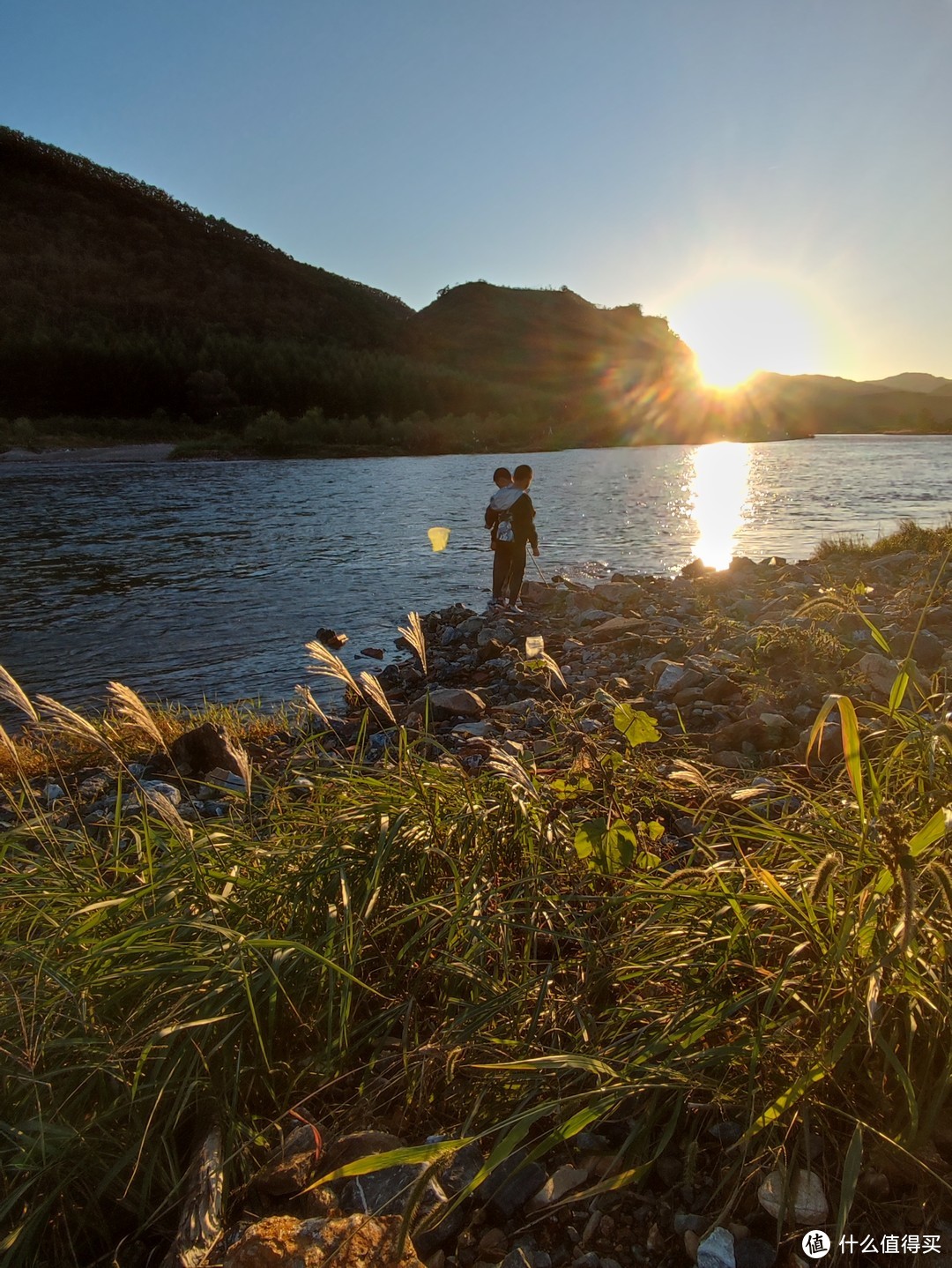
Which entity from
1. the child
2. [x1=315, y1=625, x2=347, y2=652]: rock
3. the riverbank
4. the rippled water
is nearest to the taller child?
the child

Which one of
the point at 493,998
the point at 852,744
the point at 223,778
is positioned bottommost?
the point at 223,778

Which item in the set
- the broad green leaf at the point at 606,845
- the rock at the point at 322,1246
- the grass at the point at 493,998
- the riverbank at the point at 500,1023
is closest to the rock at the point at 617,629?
the riverbank at the point at 500,1023

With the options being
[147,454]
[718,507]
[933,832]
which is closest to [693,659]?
[933,832]

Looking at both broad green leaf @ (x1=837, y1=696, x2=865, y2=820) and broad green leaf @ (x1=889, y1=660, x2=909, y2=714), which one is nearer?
broad green leaf @ (x1=837, y1=696, x2=865, y2=820)

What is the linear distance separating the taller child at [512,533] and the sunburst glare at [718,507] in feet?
15.7

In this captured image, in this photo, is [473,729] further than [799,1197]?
Yes

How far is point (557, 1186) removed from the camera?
172 centimetres

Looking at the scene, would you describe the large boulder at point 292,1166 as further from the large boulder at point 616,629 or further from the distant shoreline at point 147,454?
the distant shoreline at point 147,454

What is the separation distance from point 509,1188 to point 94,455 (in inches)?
2326

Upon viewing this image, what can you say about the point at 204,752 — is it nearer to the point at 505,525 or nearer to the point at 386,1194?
the point at 386,1194

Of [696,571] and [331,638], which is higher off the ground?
[696,571]

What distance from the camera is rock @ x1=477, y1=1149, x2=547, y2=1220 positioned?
67.9 inches

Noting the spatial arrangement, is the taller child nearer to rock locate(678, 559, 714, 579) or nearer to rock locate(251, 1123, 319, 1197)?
rock locate(678, 559, 714, 579)

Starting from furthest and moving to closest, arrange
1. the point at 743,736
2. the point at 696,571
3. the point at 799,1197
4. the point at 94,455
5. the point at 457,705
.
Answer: the point at 94,455 < the point at 696,571 < the point at 457,705 < the point at 743,736 < the point at 799,1197
